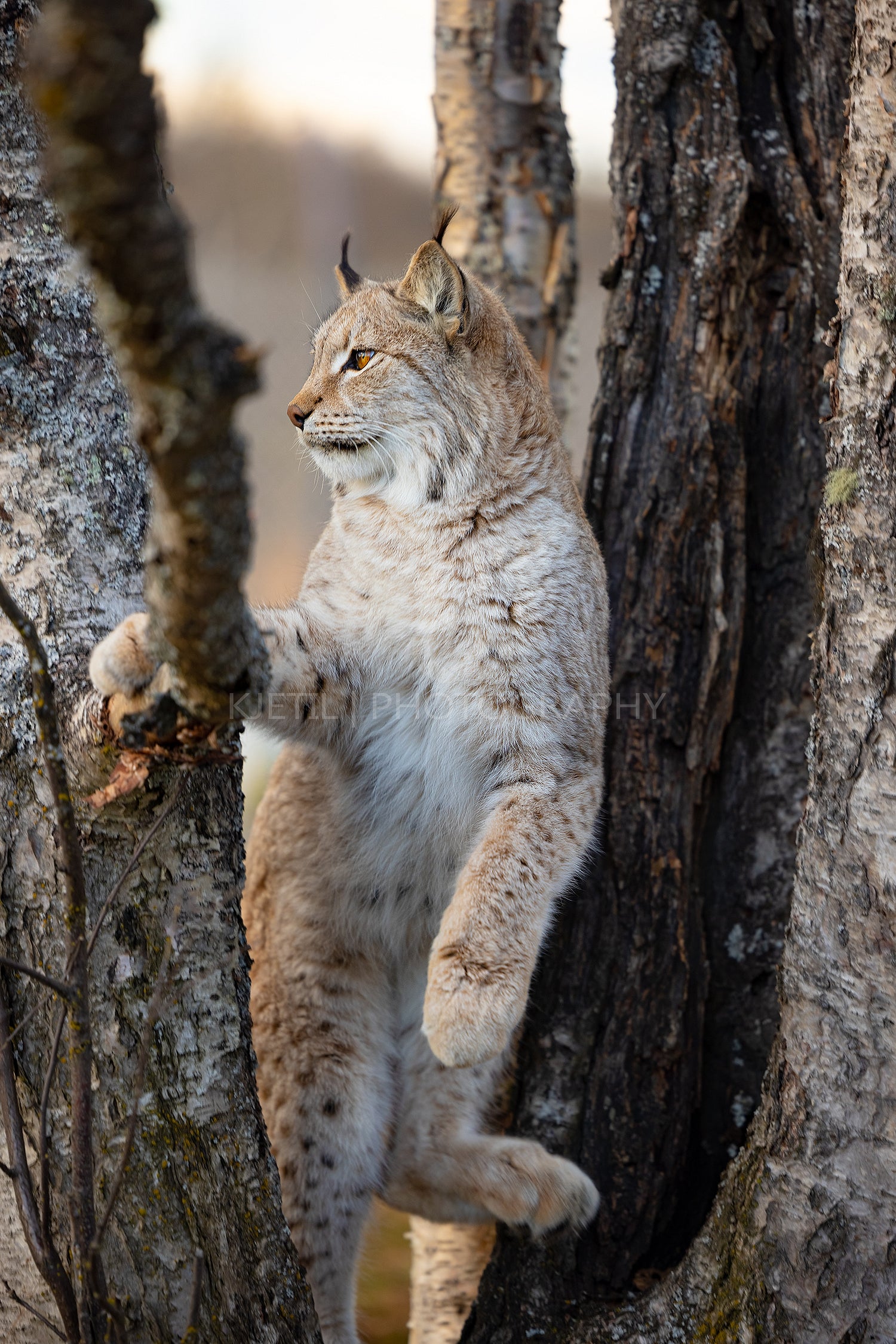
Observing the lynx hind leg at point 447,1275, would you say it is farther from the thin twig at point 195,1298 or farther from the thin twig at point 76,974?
the thin twig at point 76,974

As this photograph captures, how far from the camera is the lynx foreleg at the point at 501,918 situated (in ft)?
6.46

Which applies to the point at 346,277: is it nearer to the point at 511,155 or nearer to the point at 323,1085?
the point at 511,155

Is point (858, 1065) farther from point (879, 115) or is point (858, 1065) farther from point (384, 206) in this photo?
point (384, 206)

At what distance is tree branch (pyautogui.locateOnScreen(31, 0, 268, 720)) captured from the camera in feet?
2.83

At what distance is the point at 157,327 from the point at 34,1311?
1.40 meters

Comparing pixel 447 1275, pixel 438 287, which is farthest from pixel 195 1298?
pixel 438 287

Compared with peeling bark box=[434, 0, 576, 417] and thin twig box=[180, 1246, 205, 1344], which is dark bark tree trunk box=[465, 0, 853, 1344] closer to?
peeling bark box=[434, 0, 576, 417]

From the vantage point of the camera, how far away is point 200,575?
1.20 m

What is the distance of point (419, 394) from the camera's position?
244cm

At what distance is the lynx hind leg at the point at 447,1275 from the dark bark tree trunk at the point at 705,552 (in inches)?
20.2

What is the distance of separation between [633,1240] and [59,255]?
2.28 meters

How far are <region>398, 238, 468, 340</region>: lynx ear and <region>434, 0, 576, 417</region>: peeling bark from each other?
1119mm

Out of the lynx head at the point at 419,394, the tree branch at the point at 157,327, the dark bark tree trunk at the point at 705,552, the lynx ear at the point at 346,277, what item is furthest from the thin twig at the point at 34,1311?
the lynx ear at the point at 346,277

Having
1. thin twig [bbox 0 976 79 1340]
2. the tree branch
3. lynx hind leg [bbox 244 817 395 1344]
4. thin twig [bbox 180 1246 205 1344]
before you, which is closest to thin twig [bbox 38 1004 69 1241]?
thin twig [bbox 0 976 79 1340]
